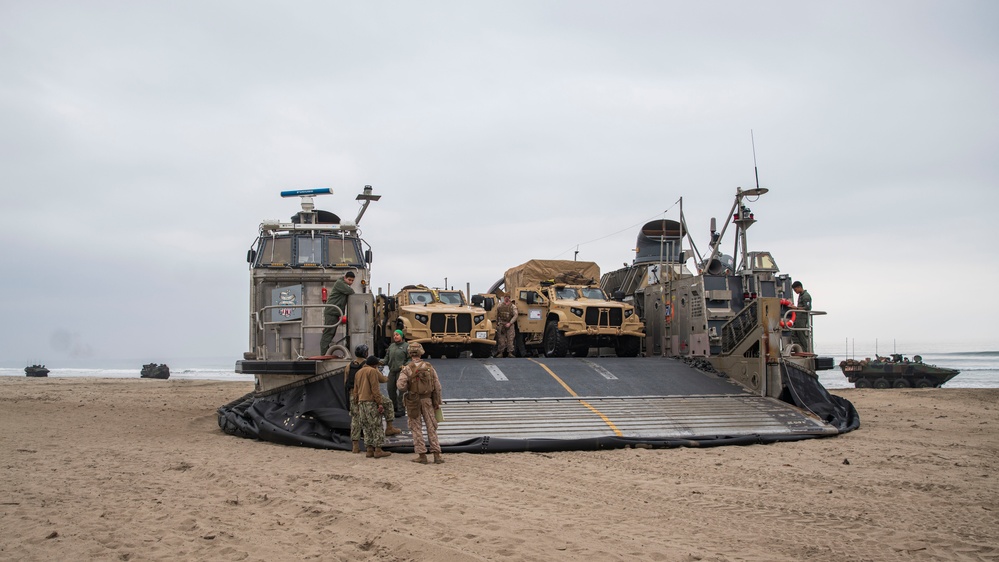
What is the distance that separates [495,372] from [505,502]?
7037 millimetres

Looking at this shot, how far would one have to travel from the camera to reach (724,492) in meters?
7.86

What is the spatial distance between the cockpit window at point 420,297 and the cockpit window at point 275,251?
3922 millimetres

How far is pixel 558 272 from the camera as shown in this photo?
68.0ft

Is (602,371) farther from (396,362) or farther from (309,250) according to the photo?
(309,250)

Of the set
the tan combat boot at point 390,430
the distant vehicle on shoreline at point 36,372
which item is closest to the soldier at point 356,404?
the tan combat boot at point 390,430

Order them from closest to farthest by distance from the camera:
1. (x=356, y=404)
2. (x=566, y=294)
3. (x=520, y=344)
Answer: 1. (x=356, y=404)
2. (x=566, y=294)
3. (x=520, y=344)

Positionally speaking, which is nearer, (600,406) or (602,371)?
(600,406)

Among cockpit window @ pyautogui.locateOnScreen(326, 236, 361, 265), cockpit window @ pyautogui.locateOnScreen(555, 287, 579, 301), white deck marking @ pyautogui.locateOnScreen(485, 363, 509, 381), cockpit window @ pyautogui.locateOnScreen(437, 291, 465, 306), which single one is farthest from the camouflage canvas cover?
cockpit window @ pyautogui.locateOnScreen(326, 236, 361, 265)

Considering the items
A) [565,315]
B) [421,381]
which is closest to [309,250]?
[421,381]

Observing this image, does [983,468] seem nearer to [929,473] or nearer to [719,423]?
[929,473]

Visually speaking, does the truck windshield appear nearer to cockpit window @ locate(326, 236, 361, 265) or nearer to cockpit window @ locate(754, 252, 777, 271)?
cockpit window @ locate(754, 252, 777, 271)

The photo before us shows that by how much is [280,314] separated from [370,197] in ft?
12.1

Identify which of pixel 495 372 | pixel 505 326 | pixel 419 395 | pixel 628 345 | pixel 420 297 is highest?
pixel 420 297

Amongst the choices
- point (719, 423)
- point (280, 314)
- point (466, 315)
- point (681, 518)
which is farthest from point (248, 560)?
point (466, 315)
